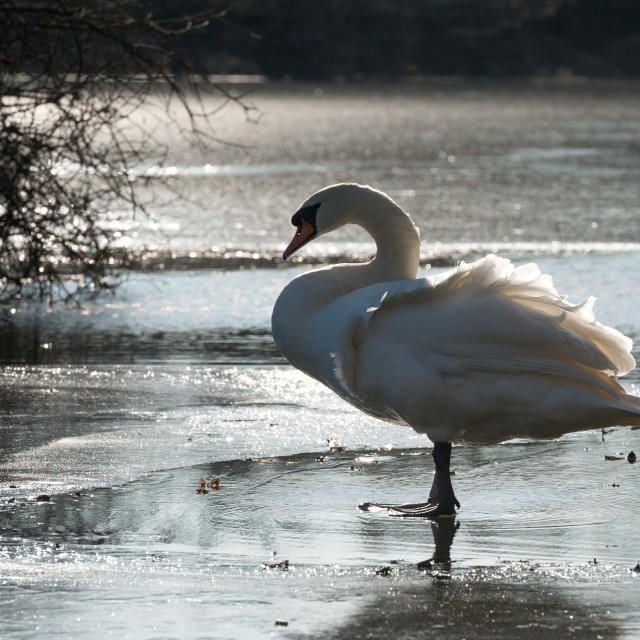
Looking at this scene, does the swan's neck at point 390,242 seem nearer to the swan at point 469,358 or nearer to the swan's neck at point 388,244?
the swan's neck at point 388,244

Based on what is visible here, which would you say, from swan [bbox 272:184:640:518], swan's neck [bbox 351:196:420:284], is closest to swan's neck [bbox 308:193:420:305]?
swan's neck [bbox 351:196:420:284]

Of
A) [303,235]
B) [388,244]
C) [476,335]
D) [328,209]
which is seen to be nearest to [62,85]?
[303,235]

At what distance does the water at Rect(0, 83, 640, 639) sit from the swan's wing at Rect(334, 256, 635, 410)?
0.53m

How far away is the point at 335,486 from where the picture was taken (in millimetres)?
5391

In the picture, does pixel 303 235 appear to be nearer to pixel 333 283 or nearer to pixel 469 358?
pixel 333 283

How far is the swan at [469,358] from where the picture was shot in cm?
496

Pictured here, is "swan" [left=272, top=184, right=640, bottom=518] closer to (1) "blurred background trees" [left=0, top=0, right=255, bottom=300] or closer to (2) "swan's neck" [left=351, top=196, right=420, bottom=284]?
(2) "swan's neck" [left=351, top=196, right=420, bottom=284]

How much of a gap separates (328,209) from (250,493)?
130 centimetres

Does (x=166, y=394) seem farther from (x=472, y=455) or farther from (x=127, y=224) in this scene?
(x=127, y=224)

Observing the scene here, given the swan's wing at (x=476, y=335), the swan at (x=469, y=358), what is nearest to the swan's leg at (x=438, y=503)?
the swan at (x=469, y=358)

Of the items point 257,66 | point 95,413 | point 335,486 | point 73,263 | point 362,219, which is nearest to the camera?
point 335,486

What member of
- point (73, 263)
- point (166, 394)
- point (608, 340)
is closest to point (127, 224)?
point (73, 263)

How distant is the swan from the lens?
16.3ft

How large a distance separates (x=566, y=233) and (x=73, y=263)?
17.6ft
